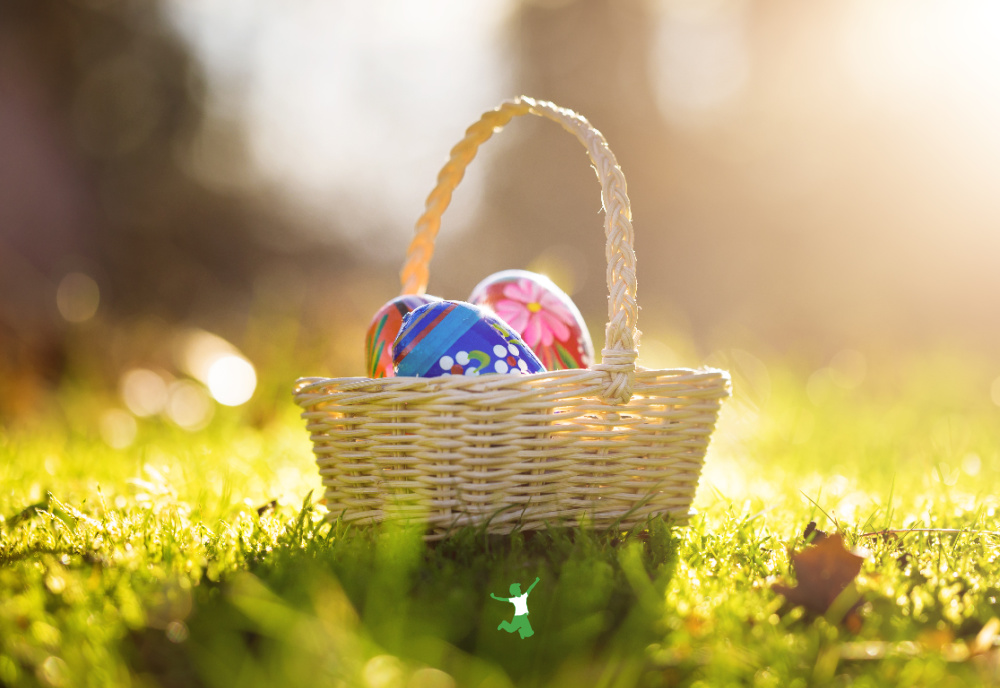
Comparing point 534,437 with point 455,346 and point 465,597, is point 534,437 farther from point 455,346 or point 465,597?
point 465,597

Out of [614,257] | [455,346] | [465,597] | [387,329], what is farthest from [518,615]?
[387,329]

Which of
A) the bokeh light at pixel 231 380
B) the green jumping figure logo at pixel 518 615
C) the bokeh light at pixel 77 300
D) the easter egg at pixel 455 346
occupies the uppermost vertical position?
the bokeh light at pixel 77 300

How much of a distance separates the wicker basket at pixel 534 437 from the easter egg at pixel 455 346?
173 millimetres

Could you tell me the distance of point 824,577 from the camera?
1164 millimetres

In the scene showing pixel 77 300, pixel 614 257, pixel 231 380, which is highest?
pixel 77 300

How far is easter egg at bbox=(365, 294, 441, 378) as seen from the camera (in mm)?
1839

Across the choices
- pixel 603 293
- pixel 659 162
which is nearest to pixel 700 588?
pixel 603 293

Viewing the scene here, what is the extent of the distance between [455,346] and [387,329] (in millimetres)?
351

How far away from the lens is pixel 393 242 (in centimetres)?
946

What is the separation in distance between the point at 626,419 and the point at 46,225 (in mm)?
6922

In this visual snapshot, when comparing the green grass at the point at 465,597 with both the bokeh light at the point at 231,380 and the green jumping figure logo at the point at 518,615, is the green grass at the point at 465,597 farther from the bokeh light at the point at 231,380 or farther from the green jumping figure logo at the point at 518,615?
the bokeh light at the point at 231,380

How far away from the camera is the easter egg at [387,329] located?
1.84 meters

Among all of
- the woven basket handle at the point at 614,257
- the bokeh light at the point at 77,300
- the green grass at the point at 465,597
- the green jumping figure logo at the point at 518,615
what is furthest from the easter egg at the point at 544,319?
the bokeh light at the point at 77,300

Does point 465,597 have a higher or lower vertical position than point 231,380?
lower
